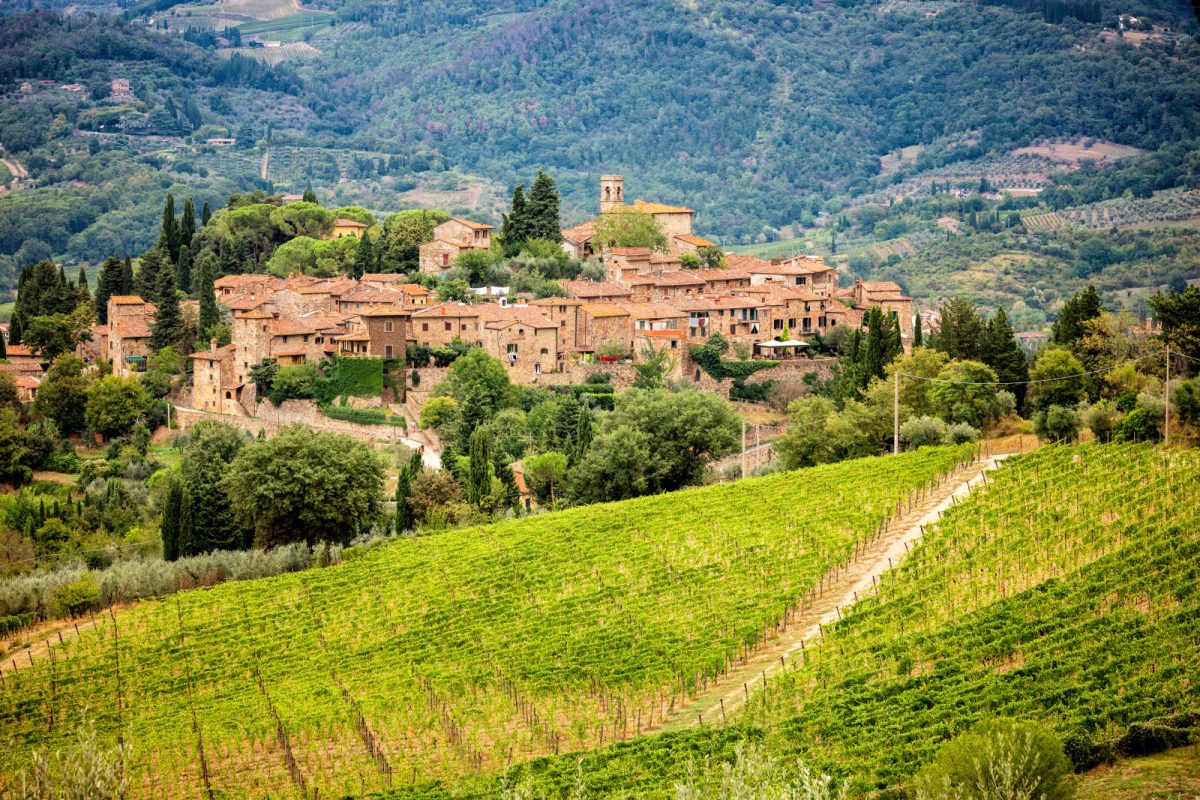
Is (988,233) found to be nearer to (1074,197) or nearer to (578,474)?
(1074,197)

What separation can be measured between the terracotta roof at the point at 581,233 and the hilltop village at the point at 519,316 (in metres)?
0.18

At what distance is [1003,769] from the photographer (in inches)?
858

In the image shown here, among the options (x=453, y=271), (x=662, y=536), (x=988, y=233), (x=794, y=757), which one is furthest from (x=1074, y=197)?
(x=794, y=757)

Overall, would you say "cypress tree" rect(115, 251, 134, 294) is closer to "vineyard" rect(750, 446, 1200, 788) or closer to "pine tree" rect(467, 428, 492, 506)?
"pine tree" rect(467, 428, 492, 506)

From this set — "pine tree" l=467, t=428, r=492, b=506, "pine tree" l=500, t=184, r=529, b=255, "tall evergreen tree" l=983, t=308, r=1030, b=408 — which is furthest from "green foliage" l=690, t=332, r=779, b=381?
"pine tree" l=467, t=428, r=492, b=506

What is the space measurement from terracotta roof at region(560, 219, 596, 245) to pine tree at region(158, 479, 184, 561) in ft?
100

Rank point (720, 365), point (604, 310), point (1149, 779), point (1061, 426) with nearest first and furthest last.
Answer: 1. point (1149, 779)
2. point (1061, 426)
3. point (604, 310)
4. point (720, 365)

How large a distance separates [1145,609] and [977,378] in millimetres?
20468

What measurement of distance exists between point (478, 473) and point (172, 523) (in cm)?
848

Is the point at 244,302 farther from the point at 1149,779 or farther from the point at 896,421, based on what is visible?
the point at 1149,779

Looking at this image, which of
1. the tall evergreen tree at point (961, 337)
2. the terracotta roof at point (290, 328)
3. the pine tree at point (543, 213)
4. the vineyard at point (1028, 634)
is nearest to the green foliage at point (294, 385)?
the terracotta roof at point (290, 328)

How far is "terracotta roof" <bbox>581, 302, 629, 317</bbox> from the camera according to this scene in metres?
63.5

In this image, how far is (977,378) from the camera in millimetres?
49688

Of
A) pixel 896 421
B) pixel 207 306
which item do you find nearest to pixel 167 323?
pixel 207 306
